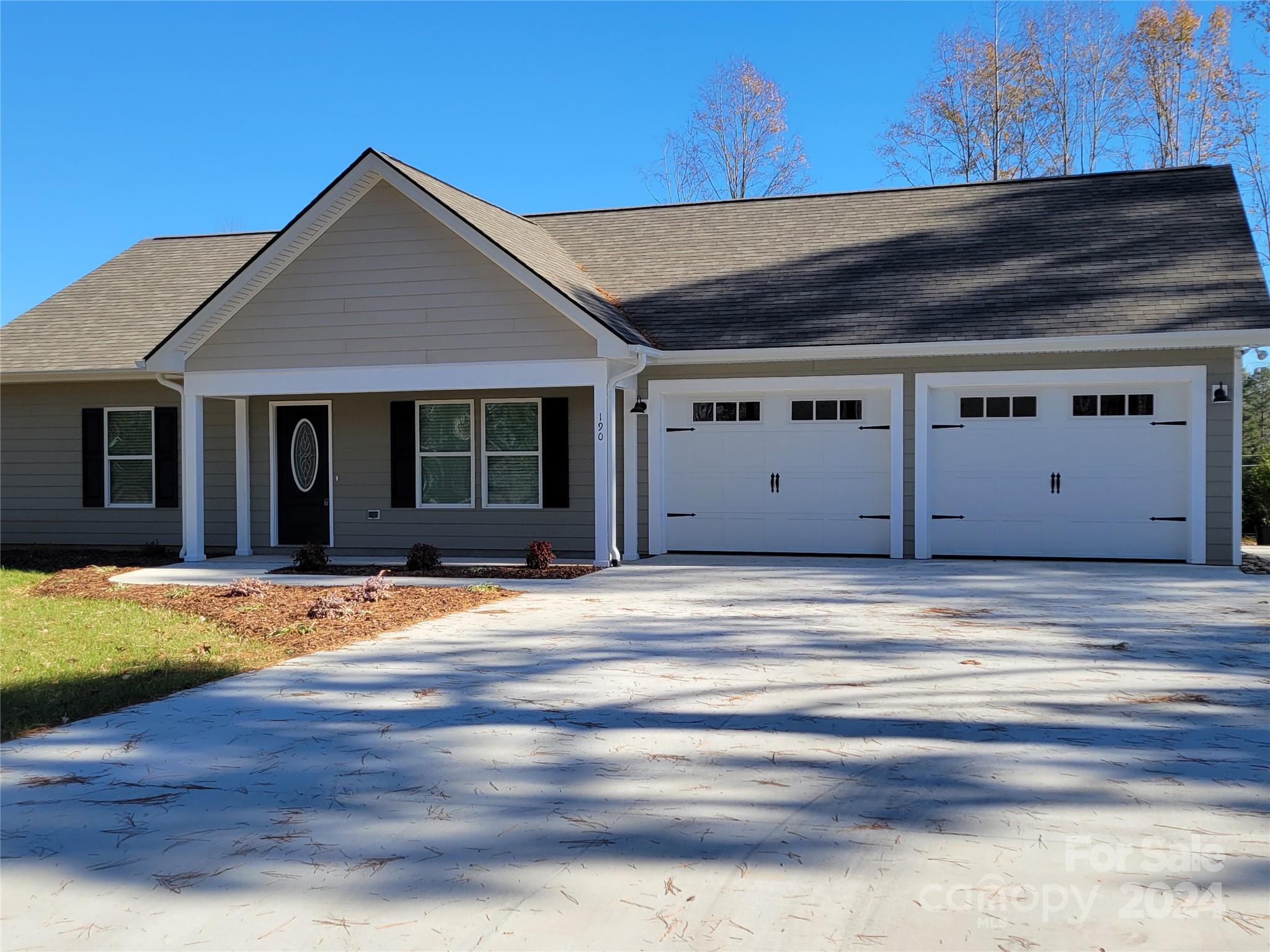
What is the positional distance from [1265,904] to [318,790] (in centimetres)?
351

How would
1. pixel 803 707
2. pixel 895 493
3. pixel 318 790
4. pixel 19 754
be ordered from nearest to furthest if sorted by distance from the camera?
1. pixel 318 790
2. pixel 19 754
3. pixel 803 707
4. pixel 895 493

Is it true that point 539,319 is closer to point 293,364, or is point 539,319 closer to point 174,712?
point 293,364

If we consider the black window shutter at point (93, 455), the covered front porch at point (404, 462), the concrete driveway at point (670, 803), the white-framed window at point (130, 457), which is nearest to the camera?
the concrete driveway at point (670, 803)

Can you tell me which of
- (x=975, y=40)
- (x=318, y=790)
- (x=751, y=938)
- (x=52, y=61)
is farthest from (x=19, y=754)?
(x=975, y=40)

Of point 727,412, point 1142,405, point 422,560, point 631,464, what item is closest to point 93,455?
point 422,560

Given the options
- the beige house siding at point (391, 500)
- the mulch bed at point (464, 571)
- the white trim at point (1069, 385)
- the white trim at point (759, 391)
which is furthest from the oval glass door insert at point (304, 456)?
the white trim at point (1069, 385)

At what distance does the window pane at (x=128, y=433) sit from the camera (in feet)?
52.1

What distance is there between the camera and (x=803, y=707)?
18.4 feet

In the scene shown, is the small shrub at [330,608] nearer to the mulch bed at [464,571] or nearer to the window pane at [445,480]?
the mulch bed at [464,571]

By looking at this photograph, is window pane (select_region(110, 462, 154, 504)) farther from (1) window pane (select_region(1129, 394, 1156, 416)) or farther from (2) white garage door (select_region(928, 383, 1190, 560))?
(1) window pane (select_region(1129, 394, 1156, 416))

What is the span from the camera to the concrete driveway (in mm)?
3168

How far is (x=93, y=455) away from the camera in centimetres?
1602

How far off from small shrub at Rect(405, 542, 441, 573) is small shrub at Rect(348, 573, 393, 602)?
5.87ft

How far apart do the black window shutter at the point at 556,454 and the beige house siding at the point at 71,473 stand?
16.4 feet
